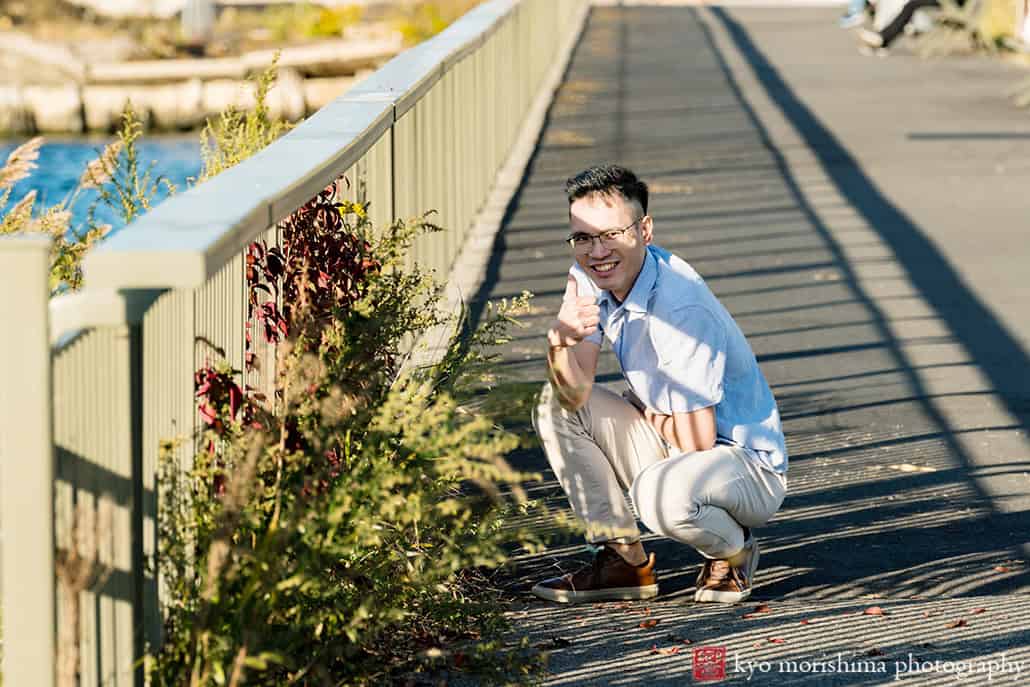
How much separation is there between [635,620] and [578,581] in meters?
0.40

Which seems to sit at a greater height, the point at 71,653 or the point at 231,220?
the point at 231,220

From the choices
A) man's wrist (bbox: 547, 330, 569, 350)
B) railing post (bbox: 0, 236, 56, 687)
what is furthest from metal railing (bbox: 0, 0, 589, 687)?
man's wrist (bbox: 547, 330, 569, 350)

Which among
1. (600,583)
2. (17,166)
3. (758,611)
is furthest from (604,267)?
(17,166)

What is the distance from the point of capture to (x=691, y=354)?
14.8 feet

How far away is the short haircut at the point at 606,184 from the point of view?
452cm

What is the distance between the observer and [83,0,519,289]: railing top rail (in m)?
2.76

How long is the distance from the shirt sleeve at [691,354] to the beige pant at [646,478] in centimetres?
18

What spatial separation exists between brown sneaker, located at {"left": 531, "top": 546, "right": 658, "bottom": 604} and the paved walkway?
12 cm

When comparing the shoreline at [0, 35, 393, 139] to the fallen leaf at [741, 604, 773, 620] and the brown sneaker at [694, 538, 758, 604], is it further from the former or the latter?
the fallen leaf at [741, 604, 773, 620]

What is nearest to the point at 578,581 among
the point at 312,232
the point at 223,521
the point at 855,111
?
the point at 312,232

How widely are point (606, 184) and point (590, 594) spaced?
1184mm

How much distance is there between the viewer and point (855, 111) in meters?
17.1

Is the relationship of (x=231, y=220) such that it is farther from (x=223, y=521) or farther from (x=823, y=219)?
(x=823, y=219)

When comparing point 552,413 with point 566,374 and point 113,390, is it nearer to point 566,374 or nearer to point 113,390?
point 566,374
